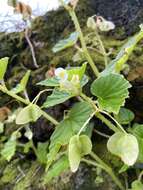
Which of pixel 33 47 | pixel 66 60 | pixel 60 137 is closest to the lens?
pixel 60 137

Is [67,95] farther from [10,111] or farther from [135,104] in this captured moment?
[10,111]

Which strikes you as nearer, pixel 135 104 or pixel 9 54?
pixel 135 104

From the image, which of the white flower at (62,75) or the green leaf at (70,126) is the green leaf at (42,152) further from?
the white flower at (62,75)

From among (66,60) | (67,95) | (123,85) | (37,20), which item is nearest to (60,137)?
(67,95)

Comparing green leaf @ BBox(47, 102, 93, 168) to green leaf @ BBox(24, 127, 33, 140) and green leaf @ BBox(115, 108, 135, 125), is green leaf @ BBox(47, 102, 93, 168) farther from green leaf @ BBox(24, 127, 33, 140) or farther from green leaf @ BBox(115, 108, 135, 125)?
green leaf @ BBox(24, 127, 33, 140)

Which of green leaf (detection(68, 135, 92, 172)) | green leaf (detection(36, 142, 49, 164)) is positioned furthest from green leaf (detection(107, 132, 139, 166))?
green leaf (detection(36, 142, 49, 164))
